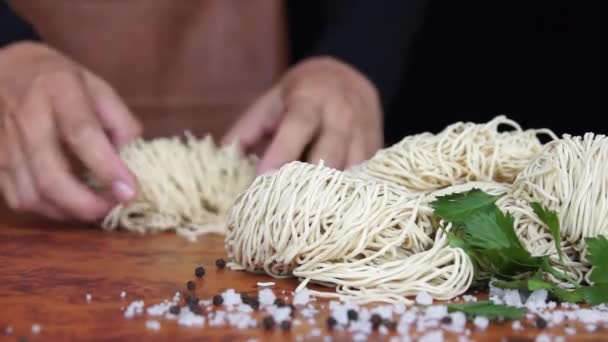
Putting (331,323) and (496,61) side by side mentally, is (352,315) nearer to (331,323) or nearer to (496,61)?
(331,323)

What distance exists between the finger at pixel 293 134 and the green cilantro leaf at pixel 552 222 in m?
0.54

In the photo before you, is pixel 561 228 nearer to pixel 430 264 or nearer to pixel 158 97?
pixel 430 264

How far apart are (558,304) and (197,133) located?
1.30 m

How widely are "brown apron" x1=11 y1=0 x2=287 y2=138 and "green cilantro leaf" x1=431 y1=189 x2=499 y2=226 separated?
1174 millimetres

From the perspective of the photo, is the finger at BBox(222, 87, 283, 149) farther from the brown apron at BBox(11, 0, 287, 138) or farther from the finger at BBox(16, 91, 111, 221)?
the brown apron at BBox(11, 0, 287, 138)

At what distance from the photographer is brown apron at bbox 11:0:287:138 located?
2.09 meters

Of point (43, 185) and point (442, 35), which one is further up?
point (442, 35)

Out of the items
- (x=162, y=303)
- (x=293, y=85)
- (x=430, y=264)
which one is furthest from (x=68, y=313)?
(x=293, y=85)

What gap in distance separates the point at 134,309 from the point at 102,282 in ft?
0.48

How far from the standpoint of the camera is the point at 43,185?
4.79 feet

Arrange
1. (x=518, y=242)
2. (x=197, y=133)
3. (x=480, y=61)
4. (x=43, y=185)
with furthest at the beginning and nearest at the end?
1. (x=480, y=61)
2. (x=197, y=133)
3. (x=43, y=185)
4. (x=518, y=242)

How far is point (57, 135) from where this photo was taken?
152cm

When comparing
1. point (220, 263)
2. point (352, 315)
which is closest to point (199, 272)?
point (220, 263)

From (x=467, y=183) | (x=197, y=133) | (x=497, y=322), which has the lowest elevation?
(x=497, y=322)
